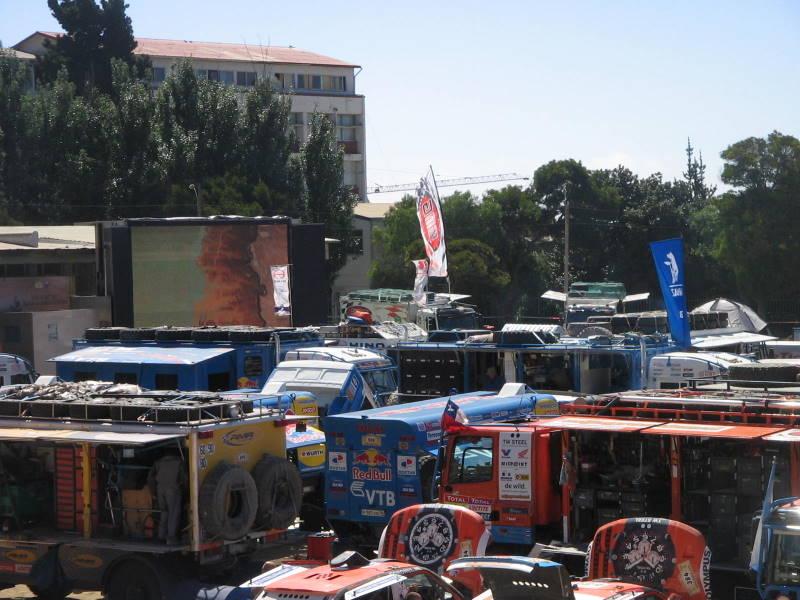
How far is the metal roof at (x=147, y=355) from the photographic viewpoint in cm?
2394

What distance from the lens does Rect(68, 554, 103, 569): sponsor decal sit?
12.1 metres

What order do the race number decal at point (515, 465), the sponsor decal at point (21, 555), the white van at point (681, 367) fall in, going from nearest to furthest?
the sponsor decal at point (21, 555) → the race number decal at point (515, 465) → the white van at point (681, 367)

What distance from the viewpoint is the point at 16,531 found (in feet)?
41.8

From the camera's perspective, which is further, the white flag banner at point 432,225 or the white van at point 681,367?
the white flag banner at point 432,225

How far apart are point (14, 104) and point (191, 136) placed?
518 inches

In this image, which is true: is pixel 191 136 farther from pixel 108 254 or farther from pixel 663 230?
pixel 663 230

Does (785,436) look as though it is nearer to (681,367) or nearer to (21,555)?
(21,555)

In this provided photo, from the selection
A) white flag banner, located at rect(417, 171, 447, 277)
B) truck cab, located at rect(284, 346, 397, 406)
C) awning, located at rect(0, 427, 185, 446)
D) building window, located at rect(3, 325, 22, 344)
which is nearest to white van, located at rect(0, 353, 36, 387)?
truck cab, located at rect(284, 346, 397, 406)

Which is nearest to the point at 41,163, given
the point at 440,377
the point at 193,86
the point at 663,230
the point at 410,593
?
the point at 193,86

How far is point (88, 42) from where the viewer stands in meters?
77.9

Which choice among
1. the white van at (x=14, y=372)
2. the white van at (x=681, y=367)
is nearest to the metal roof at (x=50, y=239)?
the white van at (x=14, y=372)

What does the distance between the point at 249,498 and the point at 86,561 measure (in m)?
1.82

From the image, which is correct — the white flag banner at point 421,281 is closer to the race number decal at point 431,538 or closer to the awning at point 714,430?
the awning at point 714,430

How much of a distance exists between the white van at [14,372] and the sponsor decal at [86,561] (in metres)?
15.1
